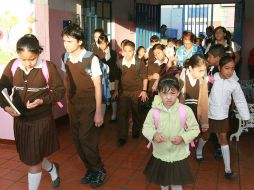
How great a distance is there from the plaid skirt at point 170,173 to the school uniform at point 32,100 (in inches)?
37.1

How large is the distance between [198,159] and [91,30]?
11.6 ft

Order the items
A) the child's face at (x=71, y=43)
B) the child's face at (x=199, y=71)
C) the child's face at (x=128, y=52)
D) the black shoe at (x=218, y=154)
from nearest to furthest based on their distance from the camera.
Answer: the child's face at (x=71, y=43)
the child's face at (x=199, y=71)
the black shoe at (x=218, y=154)
the child's face at (x=128, y=52)

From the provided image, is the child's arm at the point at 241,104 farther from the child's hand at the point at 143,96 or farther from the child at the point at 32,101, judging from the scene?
the child at the point at 32,101

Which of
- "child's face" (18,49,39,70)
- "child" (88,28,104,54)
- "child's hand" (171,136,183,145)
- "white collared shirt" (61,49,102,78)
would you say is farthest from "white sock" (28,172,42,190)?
"child" (88,28,104,54)

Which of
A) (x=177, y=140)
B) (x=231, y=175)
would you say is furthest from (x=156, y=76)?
(x=177, y=140)

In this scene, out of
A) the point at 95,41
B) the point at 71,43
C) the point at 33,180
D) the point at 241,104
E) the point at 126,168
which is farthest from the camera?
the point at 95,41

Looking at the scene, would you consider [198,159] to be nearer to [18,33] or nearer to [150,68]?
[150,68]

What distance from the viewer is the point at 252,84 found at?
6035mm

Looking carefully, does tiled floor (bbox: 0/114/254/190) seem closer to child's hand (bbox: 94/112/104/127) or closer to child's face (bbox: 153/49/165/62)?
child's hand (bbox: 94/112/104/127)

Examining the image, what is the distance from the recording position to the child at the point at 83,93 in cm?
317

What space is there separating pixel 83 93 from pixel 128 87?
5.03 ft

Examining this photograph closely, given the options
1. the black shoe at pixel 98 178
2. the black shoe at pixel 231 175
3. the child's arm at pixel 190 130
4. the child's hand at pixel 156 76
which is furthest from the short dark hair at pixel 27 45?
the child's hand at pixel 156 76

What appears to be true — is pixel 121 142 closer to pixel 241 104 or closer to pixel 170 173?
pixel 241 104

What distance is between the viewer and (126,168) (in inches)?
154
